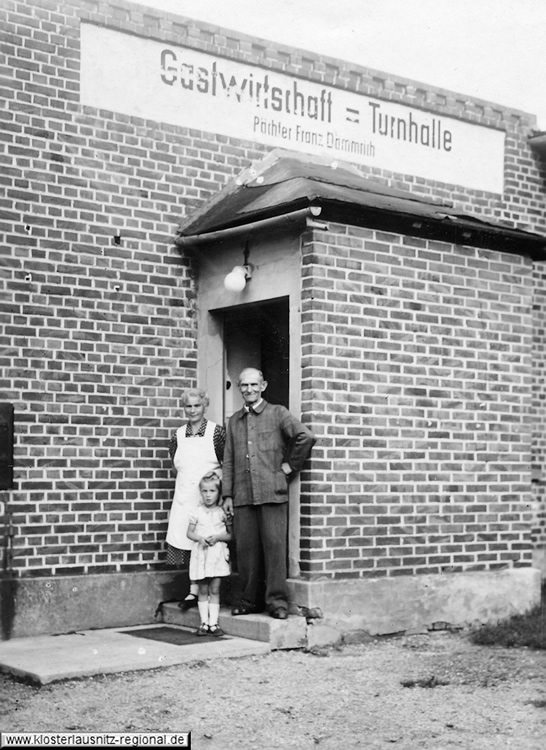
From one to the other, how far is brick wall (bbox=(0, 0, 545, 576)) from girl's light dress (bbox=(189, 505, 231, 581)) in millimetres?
704

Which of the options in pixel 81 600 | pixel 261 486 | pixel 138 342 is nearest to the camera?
pixel 261 486

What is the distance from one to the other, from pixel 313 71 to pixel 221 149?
4.40 feet

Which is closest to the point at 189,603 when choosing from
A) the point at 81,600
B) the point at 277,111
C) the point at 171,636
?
the point at 171,636

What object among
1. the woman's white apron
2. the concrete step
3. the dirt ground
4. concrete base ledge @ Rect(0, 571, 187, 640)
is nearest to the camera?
the dirt ground

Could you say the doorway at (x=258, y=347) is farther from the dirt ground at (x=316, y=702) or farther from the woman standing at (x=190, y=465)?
the dirt ground at (x=316, y=702)

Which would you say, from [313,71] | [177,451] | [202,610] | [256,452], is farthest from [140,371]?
[313,71]

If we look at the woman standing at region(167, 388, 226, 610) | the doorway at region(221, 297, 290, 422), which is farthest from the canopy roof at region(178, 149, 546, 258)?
the woman standing at region(167, 388, 226, 610)

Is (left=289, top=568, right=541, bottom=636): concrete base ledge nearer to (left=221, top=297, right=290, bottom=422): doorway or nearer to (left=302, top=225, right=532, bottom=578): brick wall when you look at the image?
(left=302, top=225, right=532, bottom=578): brick wall

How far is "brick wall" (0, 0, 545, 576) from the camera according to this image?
27.6 feet

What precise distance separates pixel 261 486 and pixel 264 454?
23cm

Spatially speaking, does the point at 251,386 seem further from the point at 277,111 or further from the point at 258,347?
the point at 277,111

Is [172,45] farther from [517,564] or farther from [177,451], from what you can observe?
[517,564]

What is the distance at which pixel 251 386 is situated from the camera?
27.1 feet

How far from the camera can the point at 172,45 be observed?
9398 mm
